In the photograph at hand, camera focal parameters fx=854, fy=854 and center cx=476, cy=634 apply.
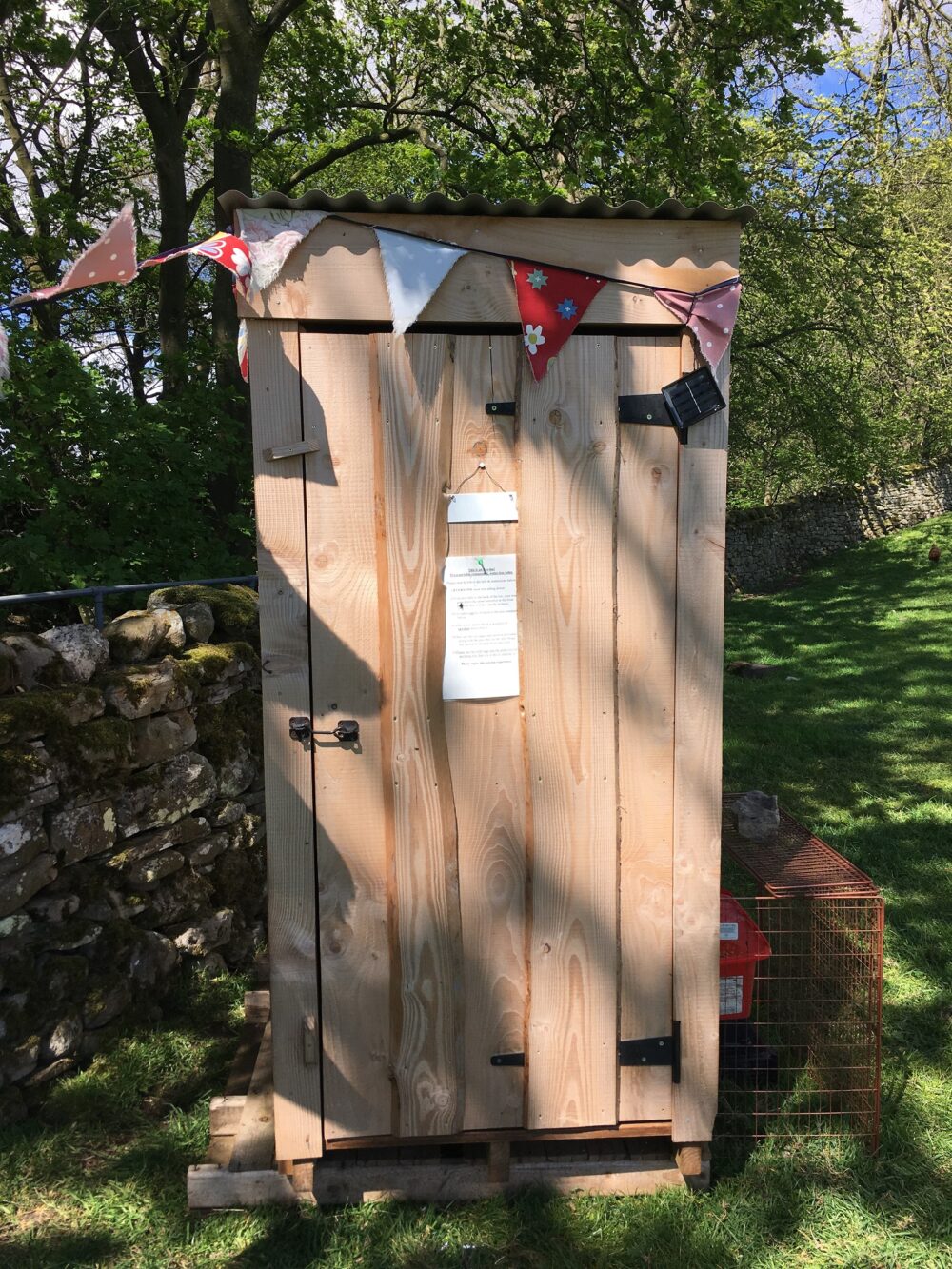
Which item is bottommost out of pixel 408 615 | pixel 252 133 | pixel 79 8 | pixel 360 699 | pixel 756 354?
pixel 360 699

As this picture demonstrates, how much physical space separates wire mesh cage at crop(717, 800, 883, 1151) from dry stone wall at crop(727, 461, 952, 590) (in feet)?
48.3

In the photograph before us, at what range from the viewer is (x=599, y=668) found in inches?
98.7

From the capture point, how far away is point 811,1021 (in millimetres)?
3076

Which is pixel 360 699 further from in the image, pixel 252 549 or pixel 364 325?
pixel 252 549

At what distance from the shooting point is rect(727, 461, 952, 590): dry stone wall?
60.7ft

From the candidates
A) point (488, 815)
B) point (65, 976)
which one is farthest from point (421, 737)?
point (65, 976)

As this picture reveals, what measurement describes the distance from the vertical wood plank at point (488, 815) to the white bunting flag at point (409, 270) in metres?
0.16

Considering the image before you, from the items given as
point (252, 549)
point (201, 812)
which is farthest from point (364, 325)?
point (252, 549)

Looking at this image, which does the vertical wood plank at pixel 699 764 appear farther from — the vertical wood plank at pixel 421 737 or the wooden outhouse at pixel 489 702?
the vertical wood plank at pixel 421 737

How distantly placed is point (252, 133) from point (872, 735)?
7.90 m

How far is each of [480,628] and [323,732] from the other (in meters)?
0.54

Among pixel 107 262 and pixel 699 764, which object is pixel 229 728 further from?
pixel 699 764

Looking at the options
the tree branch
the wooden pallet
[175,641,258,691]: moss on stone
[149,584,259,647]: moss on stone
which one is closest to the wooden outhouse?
the wooden pallet

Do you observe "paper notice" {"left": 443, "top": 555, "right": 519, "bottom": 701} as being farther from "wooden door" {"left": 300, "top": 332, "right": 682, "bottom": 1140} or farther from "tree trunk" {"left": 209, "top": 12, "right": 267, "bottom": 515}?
"tree trunk" {"left": 209, "top": 12, "right": 267, "bottom": 515}
